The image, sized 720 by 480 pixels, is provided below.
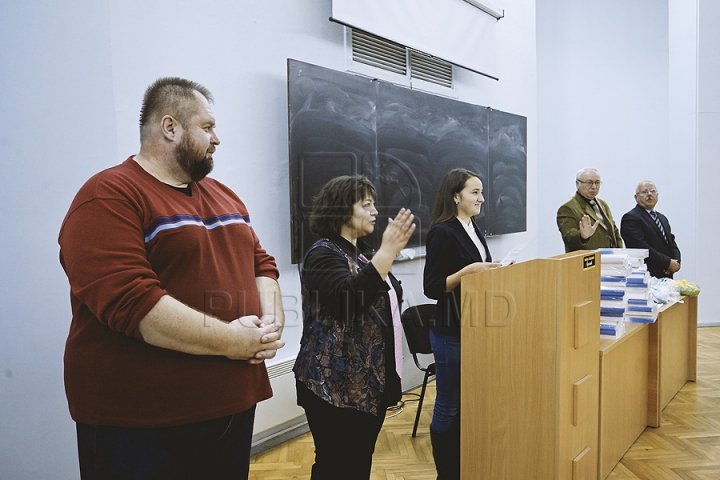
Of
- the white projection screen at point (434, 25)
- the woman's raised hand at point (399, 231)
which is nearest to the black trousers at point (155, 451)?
the woman's raised hand at point (399, 231)

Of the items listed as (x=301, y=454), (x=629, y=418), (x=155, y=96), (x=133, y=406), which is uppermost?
(x=155, y=96)

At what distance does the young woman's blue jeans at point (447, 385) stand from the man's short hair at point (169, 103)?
59.7 inches

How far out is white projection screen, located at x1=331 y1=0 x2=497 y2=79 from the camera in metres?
3.61

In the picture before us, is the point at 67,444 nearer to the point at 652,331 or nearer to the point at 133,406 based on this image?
the point at 133,406

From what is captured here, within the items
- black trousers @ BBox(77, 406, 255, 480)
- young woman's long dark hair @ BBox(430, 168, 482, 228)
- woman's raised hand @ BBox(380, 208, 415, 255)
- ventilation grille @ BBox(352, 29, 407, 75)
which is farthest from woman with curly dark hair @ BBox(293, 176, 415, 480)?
ventilation grille @ BBox(352, 29, 407, 75)

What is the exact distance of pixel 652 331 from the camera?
11.1ft

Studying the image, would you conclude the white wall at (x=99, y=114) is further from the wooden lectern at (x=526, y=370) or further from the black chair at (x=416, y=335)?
the wooden lectern at (x=526, y=370)

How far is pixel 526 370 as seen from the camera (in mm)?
2197

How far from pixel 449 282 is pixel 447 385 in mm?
448

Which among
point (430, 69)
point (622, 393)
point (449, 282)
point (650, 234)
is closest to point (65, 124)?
point (449, 282)

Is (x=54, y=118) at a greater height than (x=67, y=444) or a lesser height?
greater

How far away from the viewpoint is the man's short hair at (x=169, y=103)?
145 centimetres

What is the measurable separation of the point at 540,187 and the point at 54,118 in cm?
604

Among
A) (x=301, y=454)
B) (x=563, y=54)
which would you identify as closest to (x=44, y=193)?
(x=301, y=454)
